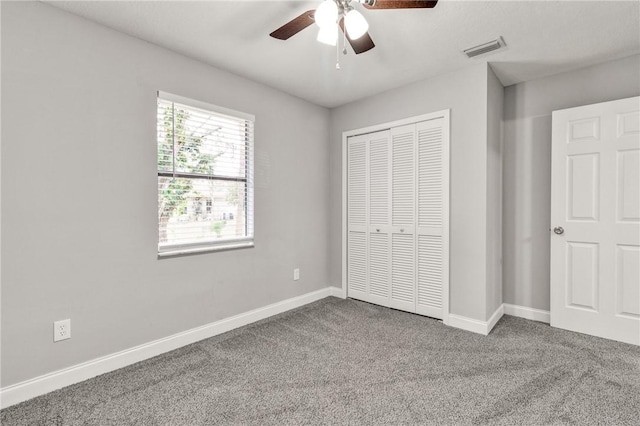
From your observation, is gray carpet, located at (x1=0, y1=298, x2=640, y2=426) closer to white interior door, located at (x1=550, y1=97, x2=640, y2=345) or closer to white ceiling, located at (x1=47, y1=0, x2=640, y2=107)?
white interior door, located at (x1=550, y1=97, x2=640, y2=345)

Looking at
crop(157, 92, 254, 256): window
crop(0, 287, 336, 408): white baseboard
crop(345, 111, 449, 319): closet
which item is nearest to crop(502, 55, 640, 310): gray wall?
crop(345, 111, 449, 319): closet

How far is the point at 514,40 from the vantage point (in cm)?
242

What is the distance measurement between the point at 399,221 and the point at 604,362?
1948 millimetres

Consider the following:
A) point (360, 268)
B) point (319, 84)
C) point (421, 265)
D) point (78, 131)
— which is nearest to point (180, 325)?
point (78, 131)

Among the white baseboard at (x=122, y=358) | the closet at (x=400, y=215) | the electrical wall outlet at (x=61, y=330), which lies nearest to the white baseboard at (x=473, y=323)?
the closet at (x=400, y=215)

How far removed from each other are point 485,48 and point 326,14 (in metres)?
1.62

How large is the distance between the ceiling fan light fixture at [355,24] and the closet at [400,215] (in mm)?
1677

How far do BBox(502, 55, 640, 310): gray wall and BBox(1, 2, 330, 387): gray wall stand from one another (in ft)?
9.24

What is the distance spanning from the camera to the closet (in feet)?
10.3

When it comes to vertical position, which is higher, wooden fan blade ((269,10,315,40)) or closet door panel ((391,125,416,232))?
wooden fan blade ((269,10,315,40))

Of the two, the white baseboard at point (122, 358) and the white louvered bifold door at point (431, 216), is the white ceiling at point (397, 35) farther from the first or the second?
the white baseboard at point (122, 358)

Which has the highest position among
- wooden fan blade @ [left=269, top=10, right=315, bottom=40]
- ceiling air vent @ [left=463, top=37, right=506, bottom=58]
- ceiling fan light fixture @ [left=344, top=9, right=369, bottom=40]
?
ceiling air vent @ [left=463, top=37, right=506, bottom=58]

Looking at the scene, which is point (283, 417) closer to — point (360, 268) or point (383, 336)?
point (383, 336)

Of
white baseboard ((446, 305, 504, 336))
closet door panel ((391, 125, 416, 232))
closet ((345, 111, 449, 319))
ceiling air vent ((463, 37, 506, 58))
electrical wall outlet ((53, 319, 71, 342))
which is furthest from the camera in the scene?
closet door panel ((391, 125, 416, 232))
